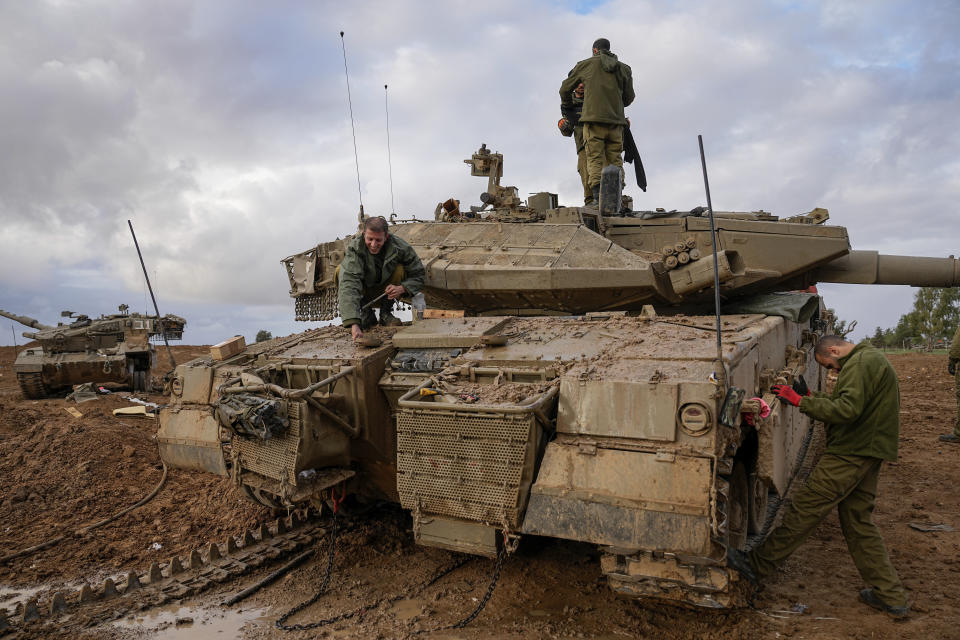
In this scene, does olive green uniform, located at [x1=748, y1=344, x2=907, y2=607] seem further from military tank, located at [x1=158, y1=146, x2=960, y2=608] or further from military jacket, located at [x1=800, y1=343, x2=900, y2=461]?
military tank, located at [x1=158, y1=146, x2=960, y2=608]

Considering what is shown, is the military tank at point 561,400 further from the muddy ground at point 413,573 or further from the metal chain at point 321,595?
the metal chain at point 321,595

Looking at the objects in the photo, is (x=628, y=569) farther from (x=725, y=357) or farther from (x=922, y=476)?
(x=922, y=476)

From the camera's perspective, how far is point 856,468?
421 centimetres

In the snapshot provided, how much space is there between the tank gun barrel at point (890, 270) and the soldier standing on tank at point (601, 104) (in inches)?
111

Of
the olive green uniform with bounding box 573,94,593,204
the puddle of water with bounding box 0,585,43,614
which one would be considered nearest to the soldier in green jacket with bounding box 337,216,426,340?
the puddle of water with bounding box 0,585,43,614

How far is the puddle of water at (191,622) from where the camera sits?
13.1 feet

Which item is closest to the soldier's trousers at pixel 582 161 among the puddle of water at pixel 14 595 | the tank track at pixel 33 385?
the puddle of water at pixel 14 595

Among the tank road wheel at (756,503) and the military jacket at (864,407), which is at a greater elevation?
the military jacket at (864,407)

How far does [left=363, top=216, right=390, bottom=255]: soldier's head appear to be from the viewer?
Answer: 560 cm

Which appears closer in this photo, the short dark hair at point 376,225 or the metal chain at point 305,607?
the metal chain at point 305,607

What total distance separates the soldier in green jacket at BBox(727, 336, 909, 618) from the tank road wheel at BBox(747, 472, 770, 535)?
303 mm

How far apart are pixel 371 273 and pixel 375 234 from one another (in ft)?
1.21

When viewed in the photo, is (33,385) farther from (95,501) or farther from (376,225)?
(376,225)

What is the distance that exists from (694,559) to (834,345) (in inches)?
76.0
